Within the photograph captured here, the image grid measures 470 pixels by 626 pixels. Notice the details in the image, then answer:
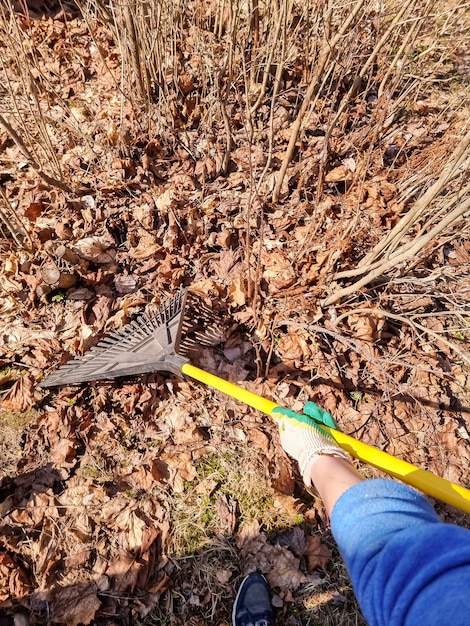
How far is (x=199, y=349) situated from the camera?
7.97 ft

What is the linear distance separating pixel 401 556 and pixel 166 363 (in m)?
1.36

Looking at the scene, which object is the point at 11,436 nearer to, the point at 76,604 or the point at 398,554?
the point at 76,604

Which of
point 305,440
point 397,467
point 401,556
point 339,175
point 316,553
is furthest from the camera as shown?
point 339,175

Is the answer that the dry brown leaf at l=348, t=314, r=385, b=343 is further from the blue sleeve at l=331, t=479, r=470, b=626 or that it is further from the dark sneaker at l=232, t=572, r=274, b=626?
the dark sneaker at l=232, t=572, r=274, b=626

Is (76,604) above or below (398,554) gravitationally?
below

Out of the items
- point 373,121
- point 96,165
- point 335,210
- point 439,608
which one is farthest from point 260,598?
point 373,121

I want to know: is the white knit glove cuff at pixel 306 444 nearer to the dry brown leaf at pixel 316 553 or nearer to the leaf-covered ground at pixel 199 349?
the leaf-covered ground at pixel 199 349

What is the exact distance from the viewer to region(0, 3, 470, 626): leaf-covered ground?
1919 mm

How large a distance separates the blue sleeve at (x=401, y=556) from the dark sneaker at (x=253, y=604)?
97cm

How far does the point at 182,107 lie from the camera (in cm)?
312

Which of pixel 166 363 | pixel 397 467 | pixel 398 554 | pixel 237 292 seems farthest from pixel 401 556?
pixel 237 292

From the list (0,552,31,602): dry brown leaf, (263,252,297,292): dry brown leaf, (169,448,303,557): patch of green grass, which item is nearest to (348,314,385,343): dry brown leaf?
(263,252,297,292): dry brown leaf

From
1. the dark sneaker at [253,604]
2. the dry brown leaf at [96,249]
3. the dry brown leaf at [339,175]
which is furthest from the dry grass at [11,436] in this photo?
the dry brown leaf at [339,175]

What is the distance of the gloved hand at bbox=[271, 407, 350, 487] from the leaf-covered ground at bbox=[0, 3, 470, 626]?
1.80 ft
